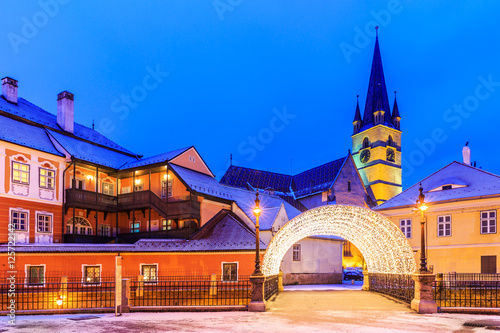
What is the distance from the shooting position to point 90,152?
1324 inches

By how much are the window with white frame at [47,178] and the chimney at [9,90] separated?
21.8 ft

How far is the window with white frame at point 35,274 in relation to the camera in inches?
A: 970

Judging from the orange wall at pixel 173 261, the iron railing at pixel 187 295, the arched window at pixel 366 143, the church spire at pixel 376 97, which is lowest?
the iron railing at pixel 187 295

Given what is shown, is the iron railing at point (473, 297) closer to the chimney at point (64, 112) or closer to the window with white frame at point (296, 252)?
the window with white frame at point (296, 252)

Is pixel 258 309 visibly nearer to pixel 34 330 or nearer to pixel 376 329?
pixel 376 329

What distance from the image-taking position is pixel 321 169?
5488 centimetres

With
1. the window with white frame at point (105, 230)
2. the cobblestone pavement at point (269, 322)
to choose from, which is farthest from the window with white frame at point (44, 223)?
the cobblestone pavement at point (269, 322)

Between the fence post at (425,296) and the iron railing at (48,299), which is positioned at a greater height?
the fence post at (425,296)

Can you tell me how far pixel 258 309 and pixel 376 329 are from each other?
202 inches

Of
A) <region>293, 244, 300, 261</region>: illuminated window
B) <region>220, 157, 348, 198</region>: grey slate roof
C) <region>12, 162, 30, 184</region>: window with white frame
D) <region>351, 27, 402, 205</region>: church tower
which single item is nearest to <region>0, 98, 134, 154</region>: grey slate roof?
<region>12, 162, 30, 184</region>: window with white frame

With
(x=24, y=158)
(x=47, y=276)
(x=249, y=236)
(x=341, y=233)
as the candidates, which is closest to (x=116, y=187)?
(x=24, y=158)

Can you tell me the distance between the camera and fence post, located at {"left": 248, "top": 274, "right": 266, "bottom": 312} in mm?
16391

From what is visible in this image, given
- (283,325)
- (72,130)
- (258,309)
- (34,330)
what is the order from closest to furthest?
(34,330)
(283,325)
(258,309)
(72,130)

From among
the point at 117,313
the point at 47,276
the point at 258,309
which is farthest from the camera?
the point at 47,276
